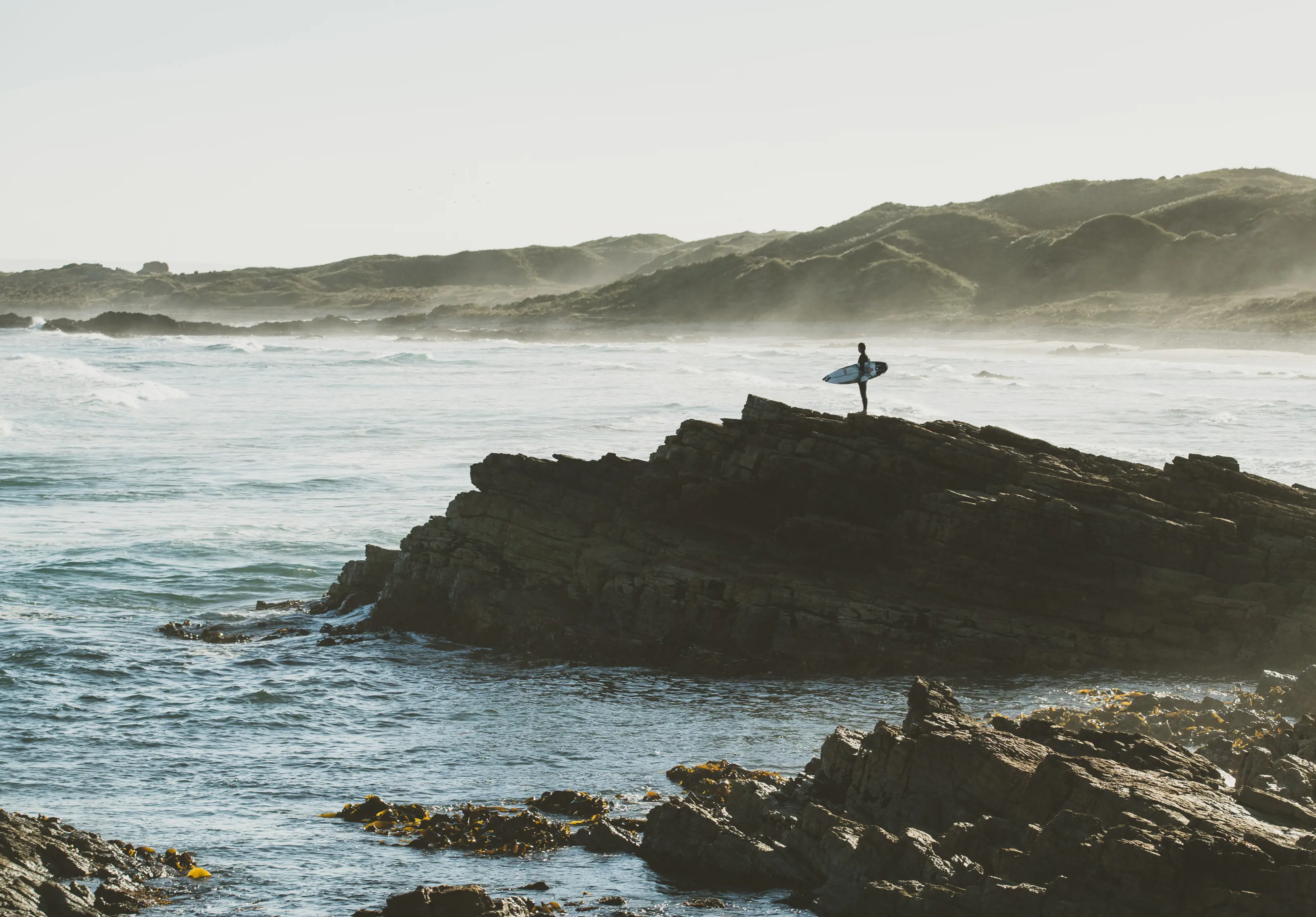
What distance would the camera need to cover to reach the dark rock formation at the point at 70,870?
9805 mm

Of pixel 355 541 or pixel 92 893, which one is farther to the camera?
pixel 355 541

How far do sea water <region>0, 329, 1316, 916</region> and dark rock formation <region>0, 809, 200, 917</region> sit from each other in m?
0.32

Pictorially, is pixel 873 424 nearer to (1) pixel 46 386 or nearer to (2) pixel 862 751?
(2) pixel 862 751

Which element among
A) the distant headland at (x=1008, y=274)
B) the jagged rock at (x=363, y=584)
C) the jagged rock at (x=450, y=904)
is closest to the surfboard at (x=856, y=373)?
the jagged rock at (x=363, y=584)

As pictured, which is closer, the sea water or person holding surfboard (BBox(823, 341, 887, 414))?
the sea water

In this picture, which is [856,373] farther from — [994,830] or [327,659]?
[994,830]

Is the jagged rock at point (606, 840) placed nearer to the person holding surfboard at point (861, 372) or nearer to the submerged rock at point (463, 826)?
the submerged rock at point (463, 826)

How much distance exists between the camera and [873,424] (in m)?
20.1

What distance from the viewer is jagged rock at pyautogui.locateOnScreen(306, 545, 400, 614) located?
21.9m

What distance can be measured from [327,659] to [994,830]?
11.3 meters

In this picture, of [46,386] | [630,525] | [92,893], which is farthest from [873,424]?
[46,386]

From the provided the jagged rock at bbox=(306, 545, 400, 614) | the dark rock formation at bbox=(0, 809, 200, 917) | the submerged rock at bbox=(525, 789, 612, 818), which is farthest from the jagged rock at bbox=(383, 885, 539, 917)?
the jagged rock at bbox=(306, 545, 400, 614)

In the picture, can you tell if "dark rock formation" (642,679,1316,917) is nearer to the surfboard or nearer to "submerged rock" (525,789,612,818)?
"submerged rock" (525,789,612,818)

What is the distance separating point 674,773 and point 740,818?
205cm
